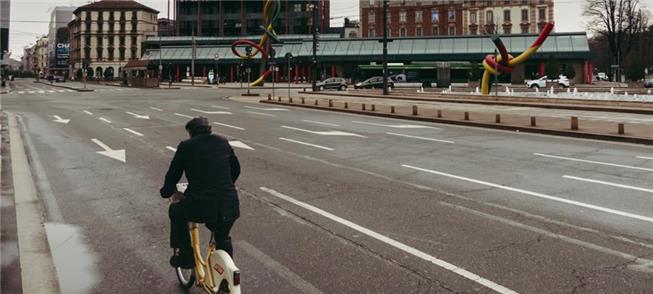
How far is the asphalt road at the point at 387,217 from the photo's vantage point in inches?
202

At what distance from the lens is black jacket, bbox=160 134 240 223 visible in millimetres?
4262

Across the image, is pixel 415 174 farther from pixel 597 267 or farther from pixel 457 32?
pixel 457 32

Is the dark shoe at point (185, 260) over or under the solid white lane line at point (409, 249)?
over

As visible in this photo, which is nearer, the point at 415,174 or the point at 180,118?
the point at 415,174

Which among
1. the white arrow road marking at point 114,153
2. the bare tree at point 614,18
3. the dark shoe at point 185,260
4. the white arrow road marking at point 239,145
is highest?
the bare tree at point 614,18

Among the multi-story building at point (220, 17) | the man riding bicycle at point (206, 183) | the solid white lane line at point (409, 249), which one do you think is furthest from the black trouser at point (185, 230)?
the multi-story building at point (220, 17)

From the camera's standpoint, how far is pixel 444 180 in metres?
9.95

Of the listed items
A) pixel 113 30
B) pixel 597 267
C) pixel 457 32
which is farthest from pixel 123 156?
pixel 113 30

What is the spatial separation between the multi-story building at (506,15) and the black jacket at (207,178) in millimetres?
94200

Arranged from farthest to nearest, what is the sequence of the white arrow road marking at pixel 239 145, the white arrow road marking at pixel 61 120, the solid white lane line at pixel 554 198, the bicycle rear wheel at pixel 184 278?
the white arrow road marking at pixel 61 120 → the white arrow road marking at pixel 239 145 → the solid white lane line at pixel 554 198 → the bicycle rear wheel at pixel 184 278

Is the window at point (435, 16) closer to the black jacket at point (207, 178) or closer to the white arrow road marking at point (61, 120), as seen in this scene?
the white arrow road marking at point (61, 120)

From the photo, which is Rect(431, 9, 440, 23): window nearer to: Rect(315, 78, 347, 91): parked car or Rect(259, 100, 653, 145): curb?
Rect(315, 78, 347, 91): parked car

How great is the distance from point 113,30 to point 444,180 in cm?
13116

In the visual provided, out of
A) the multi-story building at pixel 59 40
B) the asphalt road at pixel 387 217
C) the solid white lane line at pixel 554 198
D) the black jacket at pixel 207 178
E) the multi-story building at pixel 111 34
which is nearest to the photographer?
the black jacket at pixel 207 178
